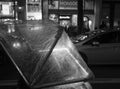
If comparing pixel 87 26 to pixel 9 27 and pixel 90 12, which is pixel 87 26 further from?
pixel 9 27

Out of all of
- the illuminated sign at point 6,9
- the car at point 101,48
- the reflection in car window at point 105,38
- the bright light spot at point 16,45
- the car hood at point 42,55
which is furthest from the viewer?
the illuminated sign at point 6,9

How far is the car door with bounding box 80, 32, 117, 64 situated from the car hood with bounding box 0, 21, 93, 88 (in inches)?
337

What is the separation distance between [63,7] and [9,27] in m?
24.4

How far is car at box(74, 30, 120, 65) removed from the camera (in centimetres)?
1179

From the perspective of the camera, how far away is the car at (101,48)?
38.7ft

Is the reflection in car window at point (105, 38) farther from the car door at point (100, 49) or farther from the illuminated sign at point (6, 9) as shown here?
the illuminated sign at point (6, 9)

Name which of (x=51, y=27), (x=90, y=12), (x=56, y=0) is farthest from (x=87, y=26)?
(x=51, y=27)

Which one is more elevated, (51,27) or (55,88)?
(51,27)

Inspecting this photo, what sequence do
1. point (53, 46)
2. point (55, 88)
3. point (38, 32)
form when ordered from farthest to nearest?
point (38, 32), point (53, 46), point (55, 88)

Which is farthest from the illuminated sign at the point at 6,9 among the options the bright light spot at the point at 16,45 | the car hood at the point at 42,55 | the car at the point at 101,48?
the bright light spot at the point at 16,45

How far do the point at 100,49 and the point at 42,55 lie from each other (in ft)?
30.1

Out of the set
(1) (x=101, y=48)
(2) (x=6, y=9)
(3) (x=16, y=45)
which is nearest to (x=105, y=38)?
(1) (x=101, y=48)

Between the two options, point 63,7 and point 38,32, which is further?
point 63,7

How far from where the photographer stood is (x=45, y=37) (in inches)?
123
